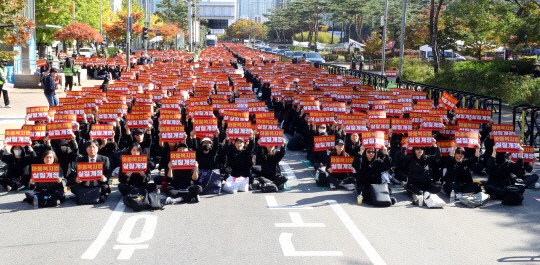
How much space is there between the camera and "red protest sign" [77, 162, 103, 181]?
1130 centimetres

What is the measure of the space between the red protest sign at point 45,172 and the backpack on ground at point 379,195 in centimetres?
559

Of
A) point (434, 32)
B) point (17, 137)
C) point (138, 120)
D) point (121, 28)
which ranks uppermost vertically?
point (121, 28)

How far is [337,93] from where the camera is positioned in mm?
22031

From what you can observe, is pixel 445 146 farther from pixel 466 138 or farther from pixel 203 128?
pixel 203 128

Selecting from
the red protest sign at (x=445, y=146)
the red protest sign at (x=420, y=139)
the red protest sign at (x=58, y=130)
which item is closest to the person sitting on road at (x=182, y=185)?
the red protest sign at (x=58, y=130)

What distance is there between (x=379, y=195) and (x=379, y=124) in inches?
140

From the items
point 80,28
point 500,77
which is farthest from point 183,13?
point 500,77

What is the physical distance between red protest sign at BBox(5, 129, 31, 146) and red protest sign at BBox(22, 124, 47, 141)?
542 mm

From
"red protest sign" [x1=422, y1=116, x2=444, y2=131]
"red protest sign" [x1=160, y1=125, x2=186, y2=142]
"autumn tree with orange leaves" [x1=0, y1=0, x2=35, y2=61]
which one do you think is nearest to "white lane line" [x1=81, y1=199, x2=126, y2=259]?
"red protest sign" [x1=160, y1=125, x2=186, y2=142]

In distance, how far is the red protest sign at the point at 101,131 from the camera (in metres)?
13.2

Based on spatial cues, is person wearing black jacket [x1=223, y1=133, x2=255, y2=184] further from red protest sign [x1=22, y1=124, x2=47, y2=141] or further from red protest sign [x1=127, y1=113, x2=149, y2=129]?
red protest sign [x1=22, y1=124, x2=47, y2=141]

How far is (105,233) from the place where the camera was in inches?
376

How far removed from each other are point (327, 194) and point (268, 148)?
5.02ft

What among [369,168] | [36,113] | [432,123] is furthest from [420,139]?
[36,113]
